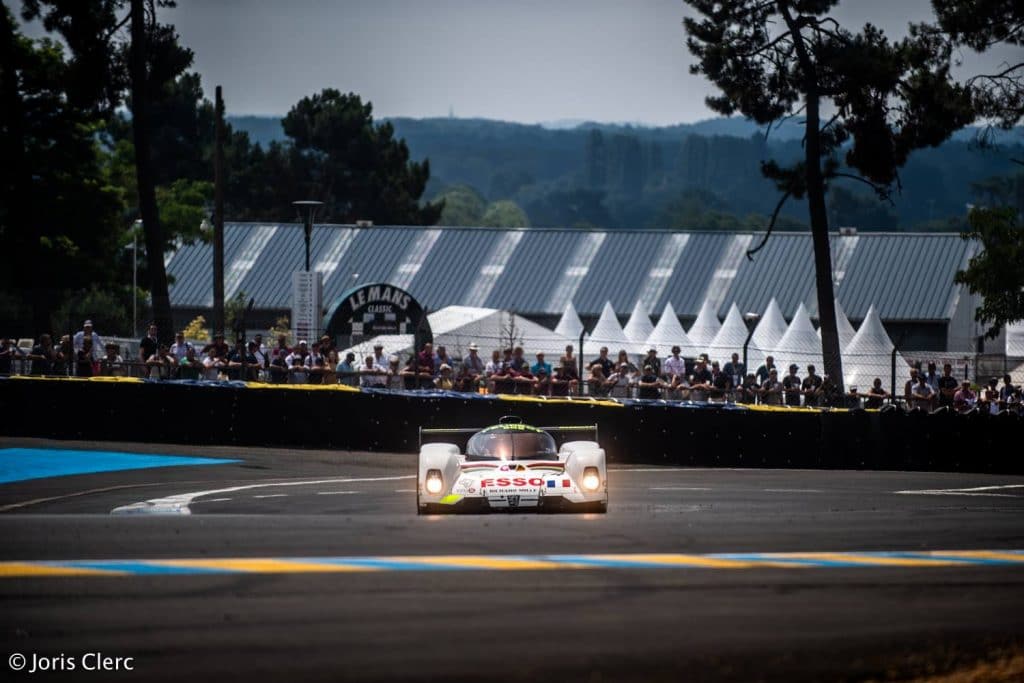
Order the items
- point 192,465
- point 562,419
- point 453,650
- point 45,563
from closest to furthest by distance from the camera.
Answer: point 453,650
point 45,563
point 192,465
point 562,419

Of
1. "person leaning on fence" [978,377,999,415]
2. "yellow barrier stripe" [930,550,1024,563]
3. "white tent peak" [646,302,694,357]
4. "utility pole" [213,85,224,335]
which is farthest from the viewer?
"white tent peak" [646,302,694,357]

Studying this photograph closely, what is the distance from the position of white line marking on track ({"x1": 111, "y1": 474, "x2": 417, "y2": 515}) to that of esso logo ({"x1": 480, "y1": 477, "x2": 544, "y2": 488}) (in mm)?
2556

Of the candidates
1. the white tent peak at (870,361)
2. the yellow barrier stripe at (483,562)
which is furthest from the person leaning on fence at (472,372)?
the yellow barrier stripe at (483,562)

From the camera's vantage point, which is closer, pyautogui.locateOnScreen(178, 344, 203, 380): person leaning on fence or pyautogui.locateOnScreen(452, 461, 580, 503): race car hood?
pyautogui.locateOnScreen(452, 461, 580, 503): race car hood

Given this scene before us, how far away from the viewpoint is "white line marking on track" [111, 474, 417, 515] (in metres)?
13.5

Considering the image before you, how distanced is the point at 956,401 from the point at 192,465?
40.0 ft

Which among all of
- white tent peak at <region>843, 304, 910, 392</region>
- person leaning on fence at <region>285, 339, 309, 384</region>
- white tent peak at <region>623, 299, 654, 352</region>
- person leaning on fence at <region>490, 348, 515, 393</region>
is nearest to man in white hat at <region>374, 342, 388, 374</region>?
person leaning on fence at <region>285, 339, 309, 384</region>

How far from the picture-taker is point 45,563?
30.8ft

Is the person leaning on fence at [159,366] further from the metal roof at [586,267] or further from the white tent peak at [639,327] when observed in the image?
the metal roof at [586,267]

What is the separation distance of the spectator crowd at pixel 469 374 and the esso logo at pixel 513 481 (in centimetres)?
1139

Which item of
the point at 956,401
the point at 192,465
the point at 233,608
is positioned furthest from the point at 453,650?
the point at 956,401

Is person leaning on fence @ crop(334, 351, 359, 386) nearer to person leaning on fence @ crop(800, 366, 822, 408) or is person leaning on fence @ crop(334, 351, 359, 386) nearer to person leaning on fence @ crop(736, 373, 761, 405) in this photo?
person leaning on fence @ crop(736, 373, 761, 405)

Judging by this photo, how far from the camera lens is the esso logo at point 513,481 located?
543 inches

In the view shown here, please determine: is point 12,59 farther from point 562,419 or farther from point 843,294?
point 843,294
